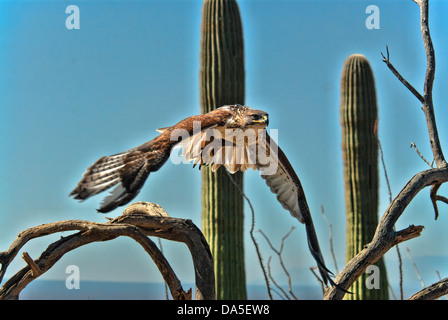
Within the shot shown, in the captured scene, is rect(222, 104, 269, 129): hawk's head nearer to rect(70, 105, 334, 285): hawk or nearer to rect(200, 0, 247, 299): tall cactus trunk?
rect(70, 105, 334, 285): hawk

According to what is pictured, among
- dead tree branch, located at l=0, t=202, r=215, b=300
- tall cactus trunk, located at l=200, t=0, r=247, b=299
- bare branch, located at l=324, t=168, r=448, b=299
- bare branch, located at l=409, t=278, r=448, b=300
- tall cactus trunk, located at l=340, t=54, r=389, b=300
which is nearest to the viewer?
dead tree branch, located at l=0, t=202, r=215, b=300

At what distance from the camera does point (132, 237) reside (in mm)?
3965

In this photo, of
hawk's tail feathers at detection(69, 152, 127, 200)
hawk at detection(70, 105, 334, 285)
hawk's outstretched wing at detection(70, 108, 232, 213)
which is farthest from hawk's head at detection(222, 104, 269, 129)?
hawk's tail feathers at detection(69, 152, 127, 200)

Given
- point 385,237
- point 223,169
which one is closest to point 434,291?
point 385,237

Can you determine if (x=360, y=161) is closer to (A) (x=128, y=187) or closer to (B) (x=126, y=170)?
(B) (x=126, y=170)

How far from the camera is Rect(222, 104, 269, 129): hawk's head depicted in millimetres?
5242

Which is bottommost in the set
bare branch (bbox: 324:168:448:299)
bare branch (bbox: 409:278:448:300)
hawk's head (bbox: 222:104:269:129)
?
bare branch (bbox: 409:278:448:300)

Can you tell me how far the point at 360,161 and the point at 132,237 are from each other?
245 inches

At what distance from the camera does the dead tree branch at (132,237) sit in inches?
148
